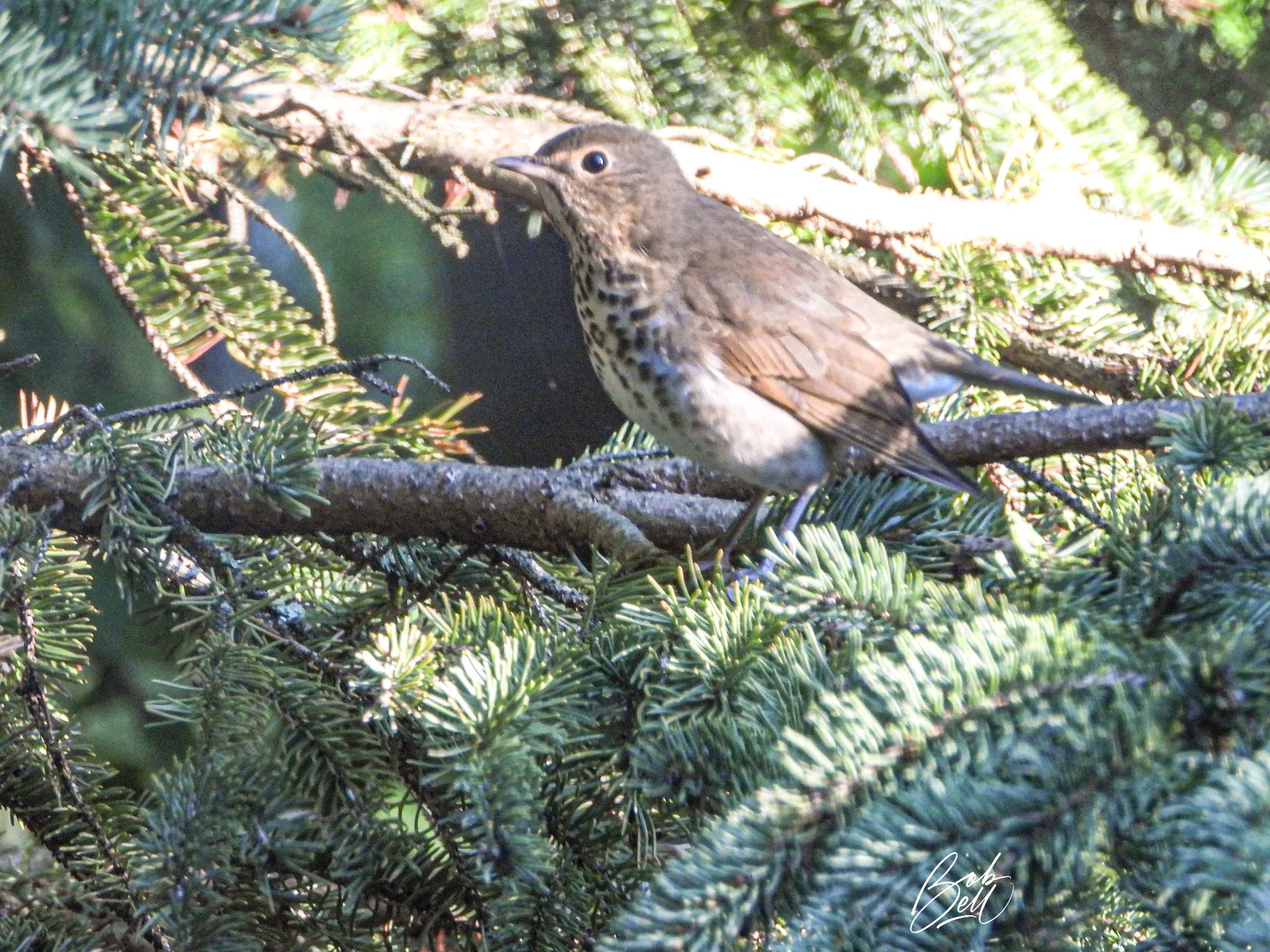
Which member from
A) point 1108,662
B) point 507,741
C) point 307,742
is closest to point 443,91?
point 307,742

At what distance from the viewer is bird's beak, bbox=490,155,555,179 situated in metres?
2.05

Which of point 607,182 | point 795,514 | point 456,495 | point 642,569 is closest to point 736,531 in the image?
point 795,514

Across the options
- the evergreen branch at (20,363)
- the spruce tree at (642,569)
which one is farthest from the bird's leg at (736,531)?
the evergreen branch at (20,363)

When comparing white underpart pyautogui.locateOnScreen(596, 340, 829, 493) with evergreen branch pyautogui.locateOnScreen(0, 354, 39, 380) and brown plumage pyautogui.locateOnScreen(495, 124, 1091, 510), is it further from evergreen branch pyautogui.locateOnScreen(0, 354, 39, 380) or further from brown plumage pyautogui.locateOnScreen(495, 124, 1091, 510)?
evergreen branch pyautogui.locateOnScreen(0, 354, 39, 380)

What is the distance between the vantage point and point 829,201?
6.86ft

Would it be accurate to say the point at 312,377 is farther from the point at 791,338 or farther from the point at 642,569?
the point at 791,338

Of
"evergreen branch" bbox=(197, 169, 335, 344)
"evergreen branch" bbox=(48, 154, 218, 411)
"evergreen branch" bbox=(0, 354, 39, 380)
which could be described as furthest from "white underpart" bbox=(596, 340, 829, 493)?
"evergreen branch" bbox=(0, 354, 39, 380)

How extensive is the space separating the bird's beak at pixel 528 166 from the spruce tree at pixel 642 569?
0.30 ft

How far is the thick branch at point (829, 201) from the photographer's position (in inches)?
78.0

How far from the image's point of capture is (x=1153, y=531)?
104 centimetres

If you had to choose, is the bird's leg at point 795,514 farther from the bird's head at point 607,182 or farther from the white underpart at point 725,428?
the bird's head at point 607,182

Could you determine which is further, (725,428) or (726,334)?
(726,334)

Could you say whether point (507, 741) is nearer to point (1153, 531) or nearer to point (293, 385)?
point (1153, 531)

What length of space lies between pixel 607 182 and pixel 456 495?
0.76 m
